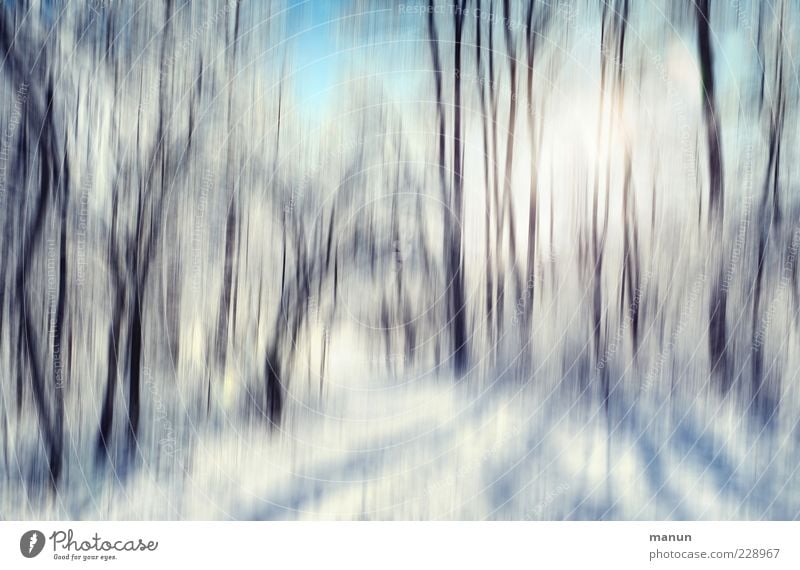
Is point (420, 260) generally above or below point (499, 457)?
above

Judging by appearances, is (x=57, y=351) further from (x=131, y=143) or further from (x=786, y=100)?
(x=786, y=100)

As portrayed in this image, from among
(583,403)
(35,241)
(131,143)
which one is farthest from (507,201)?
(35,241)

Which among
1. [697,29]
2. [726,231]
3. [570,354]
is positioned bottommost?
[570,354]

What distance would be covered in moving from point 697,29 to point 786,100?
5.7 inches
